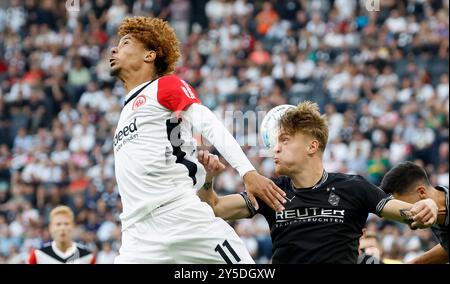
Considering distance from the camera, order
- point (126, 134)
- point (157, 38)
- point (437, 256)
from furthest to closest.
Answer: point (437, 256)
point (157, 38)
point (126, 134)

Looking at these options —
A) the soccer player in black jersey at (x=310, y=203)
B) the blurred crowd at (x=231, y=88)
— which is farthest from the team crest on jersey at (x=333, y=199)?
the blurred crowd at (x=231, y=88)

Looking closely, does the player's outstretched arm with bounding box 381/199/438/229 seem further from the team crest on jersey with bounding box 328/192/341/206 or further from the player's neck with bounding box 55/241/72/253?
the player's neck with bounding box 55/241/72/253

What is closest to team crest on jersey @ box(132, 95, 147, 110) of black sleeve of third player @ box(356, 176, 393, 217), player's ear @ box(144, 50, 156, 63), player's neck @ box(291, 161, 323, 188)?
player's ear @ box(144, 50, 156, 63)

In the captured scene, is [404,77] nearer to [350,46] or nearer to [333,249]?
[350,46]

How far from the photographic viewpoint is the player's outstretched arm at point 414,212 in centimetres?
588

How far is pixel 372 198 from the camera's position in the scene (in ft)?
20.6

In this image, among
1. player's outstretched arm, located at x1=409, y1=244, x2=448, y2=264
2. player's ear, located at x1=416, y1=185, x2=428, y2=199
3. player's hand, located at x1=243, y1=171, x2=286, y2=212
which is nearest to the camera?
player's hand, located at x1=243, y1=171, x2=286, y2=212

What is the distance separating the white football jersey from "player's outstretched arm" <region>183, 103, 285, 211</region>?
0.89 feet

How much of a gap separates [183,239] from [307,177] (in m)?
0.93

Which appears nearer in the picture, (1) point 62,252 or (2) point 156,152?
(2) point 156,152

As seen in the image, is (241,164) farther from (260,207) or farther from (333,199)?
(333,199)

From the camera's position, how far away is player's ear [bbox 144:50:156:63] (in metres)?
6.75

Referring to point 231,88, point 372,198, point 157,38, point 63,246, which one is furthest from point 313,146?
point 231,88

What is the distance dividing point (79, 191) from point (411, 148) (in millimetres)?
6271
